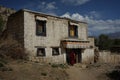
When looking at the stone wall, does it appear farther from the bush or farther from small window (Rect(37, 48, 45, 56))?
the bush

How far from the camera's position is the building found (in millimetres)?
17203

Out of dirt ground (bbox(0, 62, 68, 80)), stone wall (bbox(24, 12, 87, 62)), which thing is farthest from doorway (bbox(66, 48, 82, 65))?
dirt ground (bbox(0, 62, 68, 80))

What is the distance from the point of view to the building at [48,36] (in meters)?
17.2

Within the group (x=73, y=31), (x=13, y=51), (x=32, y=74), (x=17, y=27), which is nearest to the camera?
(x=32, y=74)

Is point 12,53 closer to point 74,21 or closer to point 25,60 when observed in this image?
point 25,60

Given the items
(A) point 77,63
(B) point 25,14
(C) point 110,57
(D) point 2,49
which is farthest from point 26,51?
(C) point 110,57

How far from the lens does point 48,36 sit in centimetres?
1888

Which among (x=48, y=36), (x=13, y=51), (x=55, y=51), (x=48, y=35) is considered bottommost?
(x=55, y=51)

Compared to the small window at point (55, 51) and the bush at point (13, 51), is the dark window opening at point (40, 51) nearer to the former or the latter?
the small window at point (55, 51)

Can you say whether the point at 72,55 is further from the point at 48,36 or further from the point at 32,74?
the point at 32,74

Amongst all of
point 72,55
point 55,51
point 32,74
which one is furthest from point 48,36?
point 32,74

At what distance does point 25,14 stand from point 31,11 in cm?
82

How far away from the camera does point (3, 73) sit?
37.5 feet

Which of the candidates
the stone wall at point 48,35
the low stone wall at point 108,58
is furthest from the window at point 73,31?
the low stone wall at point 108,58
